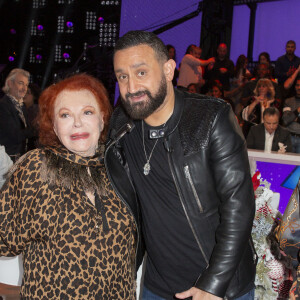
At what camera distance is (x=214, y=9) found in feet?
33.4

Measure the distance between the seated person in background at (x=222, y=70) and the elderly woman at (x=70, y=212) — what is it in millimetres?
6178

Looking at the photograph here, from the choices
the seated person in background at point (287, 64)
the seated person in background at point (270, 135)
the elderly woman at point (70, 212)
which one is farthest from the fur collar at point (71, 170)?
the seated person in background at point (287, 64)

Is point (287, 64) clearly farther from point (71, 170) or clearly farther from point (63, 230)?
point (63, 230)

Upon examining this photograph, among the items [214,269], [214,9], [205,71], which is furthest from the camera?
[214,9]

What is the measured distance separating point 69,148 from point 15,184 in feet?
1.02

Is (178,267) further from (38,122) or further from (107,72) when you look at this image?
(107,72)

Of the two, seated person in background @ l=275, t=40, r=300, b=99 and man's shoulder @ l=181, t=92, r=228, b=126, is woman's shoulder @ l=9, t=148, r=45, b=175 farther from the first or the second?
seated person in background @ l=275, t=40, r=300, b=99

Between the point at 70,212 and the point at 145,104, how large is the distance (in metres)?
0.61

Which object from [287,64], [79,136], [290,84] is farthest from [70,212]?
[287,64]

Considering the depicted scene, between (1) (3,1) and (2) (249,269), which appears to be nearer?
(2) (249,269)

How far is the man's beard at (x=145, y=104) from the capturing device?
2.04 meters

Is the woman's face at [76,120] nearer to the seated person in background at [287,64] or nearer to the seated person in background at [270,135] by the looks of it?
the seated person in background at [270,135]

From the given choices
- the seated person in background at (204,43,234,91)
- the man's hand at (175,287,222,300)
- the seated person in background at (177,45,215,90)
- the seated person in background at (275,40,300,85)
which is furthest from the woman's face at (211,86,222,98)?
the man's hand at (175,287,222,300)

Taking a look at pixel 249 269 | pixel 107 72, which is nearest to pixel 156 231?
pixel 249 269
